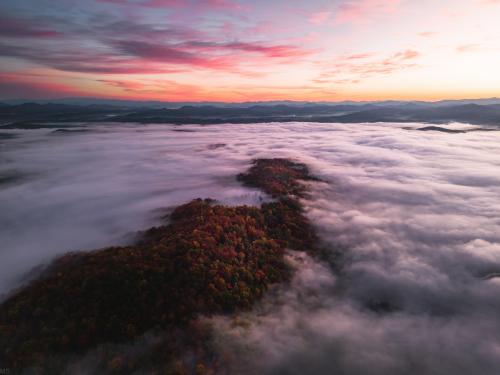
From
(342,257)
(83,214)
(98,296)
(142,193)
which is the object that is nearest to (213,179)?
(142,193)

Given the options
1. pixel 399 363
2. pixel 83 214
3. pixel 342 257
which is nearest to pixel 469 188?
pixel 342 257

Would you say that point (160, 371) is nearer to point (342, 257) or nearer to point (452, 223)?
point (342, 257)

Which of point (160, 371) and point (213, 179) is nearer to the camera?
point (160, 371)

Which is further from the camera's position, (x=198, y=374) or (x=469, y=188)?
(x=469, y=188)


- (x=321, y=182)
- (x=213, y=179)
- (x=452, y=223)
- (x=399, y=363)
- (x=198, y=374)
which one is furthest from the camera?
(x=213, y=179)

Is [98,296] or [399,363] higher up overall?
[98,296]

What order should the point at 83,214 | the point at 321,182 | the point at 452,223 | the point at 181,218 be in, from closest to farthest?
the point at 181,218 < the point at 452,223 < the point at 83,214 < the point at 321,182

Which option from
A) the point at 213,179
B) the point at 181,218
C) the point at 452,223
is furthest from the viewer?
the point at 213,179

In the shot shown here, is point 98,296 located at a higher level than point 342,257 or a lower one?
higher

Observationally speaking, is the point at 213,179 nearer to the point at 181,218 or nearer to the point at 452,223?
the point at 181,218
